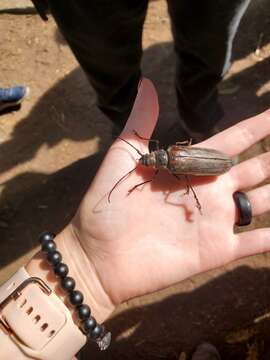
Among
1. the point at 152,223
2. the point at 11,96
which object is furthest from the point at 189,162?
the point at 11,96

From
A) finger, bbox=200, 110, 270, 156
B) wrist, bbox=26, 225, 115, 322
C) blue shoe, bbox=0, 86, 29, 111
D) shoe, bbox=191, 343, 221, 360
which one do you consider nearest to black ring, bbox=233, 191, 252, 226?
finger, bbox=200, 110, 270, 156

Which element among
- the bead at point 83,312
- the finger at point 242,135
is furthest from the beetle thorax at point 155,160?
the bead at point 83,312

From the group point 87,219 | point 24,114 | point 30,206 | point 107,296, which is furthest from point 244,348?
point 24,114

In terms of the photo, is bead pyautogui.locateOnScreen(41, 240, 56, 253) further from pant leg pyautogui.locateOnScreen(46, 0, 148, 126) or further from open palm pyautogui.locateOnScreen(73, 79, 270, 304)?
pant leg pyautogui.locateOnScreen(46, 0, 148, 126)

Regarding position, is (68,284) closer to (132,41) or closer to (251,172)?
(251,172)

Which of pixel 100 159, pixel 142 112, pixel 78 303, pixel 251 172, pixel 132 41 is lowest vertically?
pixel 100 159

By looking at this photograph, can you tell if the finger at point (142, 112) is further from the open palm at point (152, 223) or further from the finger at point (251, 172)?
the finger at point (251, 172)
